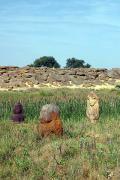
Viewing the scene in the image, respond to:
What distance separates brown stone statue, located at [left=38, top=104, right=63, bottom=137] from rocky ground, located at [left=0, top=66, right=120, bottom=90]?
18.7 metres

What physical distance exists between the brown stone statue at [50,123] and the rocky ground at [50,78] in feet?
61.3

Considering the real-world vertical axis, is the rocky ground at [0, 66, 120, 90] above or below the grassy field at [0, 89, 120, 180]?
above

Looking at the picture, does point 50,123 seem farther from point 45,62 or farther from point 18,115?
point 45,62

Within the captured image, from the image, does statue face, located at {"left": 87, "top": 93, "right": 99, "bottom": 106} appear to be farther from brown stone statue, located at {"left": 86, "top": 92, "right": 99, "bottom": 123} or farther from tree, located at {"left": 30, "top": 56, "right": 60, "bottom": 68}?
tree, located at {"left": 30, "top": 56, "right": 60, "bottom": 68}

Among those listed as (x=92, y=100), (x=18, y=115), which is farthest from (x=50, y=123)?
(x=92, y=100)

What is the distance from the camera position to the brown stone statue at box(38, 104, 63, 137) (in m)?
13.4

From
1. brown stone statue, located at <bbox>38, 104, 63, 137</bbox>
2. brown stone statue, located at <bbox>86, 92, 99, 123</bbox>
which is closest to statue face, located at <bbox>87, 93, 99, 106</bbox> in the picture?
brown stone statue, located at <bbox>86, 92, 99, 123</bbox>

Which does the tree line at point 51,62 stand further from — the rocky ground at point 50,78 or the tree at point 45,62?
the rocky ground at point 50,78

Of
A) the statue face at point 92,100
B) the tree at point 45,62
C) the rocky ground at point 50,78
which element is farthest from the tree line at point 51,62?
the statue face at point 92,100

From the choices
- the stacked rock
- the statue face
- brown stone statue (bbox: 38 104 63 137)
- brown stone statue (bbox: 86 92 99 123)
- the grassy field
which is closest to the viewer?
the grassy field

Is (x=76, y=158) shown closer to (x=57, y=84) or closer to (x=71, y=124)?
(x=71, y=124)

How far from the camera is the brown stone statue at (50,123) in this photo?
44.0 feet

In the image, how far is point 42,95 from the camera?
25.9 m

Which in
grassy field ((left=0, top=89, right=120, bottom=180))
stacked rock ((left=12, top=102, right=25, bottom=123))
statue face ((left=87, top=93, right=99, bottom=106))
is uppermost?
statue face ((left=87, top=93, right=99, bottom=106))
